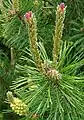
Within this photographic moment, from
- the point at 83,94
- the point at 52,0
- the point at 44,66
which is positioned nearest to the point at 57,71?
the point at 44,66

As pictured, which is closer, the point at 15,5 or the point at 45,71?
the point at 45,71

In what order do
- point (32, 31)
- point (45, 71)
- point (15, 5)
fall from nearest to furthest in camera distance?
point (32, 31), point (45, 71), point (15, 5)

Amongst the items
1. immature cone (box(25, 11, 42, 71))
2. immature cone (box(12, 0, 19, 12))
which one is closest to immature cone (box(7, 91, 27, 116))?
immature cone (box(25, 11, 42, 71))

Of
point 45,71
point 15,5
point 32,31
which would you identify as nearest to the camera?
point 32,31

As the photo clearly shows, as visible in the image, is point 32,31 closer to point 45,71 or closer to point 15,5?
point 45,71

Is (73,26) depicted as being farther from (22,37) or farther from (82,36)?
(22,37)

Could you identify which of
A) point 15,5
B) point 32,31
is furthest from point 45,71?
point 15,5

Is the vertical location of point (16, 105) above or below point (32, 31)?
below

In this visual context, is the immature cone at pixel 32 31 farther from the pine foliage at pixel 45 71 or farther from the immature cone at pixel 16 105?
the immature cone at pixel 16 105

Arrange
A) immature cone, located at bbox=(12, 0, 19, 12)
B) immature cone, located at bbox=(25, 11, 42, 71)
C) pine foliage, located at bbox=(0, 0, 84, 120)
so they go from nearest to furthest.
Result: immature cone, located at bbox=(25, 11, 42, 71)
pine foliage, located at bbox=(0, 0, 84, 120)
immature cone, located at bbox=(12, 0, 19, 12)

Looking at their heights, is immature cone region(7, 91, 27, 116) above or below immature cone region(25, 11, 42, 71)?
below

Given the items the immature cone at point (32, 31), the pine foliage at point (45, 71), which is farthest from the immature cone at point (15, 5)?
the immature cone at point (32, 31)

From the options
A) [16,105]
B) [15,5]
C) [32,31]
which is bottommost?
[16,105]

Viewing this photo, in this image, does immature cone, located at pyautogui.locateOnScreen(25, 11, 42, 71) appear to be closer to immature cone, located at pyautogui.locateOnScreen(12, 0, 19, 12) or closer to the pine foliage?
the pine foliage
